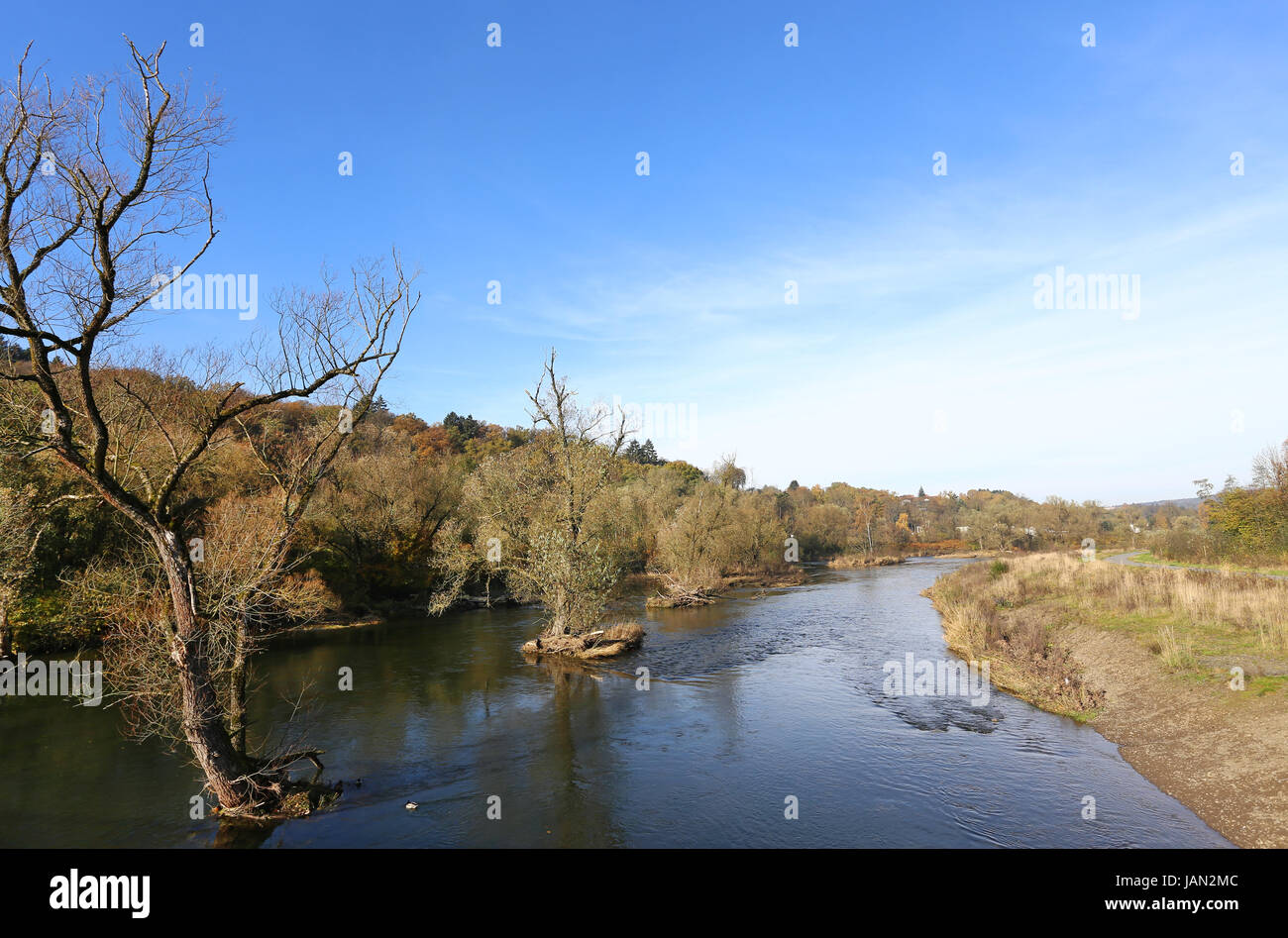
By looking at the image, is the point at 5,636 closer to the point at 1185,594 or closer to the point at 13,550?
the point at 13,550

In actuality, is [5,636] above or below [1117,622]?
above

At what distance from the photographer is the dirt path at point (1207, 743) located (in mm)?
10961

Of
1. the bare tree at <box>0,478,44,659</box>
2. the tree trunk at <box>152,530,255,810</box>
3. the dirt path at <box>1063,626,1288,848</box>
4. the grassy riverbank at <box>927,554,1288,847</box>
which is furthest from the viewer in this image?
the bare tree at <box>0,478,44,659</box>

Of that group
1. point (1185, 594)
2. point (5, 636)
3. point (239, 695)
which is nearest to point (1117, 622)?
point (1185, 594)

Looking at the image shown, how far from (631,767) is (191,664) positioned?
9.13m

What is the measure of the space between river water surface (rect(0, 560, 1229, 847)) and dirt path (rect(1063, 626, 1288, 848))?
532mm

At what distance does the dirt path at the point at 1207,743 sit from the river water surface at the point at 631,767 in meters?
0.53

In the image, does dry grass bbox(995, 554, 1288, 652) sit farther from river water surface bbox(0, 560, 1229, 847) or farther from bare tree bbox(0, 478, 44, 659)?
bare tree bbox(0, 478, 44, 659)

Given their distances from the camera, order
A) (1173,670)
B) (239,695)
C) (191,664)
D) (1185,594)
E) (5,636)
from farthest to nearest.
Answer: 1. (5,636)
2. (1185,594)
3. (1173,670)
4. (239,695)
5. (191,664)

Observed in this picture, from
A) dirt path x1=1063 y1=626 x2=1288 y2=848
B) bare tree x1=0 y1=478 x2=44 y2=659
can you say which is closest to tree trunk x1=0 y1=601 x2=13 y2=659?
bare tree x1=0 y1=478 x2=44 y2=659

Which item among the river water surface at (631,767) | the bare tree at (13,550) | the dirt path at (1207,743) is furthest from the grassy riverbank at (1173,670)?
the bare tree at (13,550)

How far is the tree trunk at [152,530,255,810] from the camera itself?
9.61m

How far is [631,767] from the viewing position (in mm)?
14508
